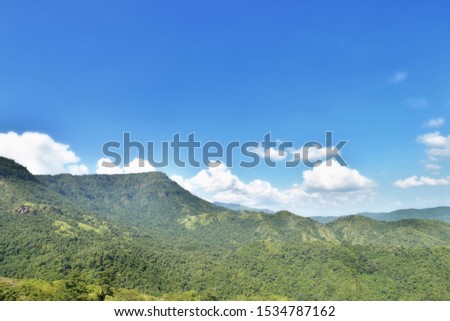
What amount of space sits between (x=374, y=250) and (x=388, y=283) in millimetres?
32063

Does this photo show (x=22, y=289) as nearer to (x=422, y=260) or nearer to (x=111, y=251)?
(x=111, y=251)

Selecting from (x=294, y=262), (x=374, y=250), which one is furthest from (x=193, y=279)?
(x=374, y=250)

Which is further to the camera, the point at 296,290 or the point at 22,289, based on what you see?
the point at 296,290

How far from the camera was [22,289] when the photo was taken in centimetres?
6488

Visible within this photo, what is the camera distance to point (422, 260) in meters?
154

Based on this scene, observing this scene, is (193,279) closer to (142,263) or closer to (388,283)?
(142,263)
